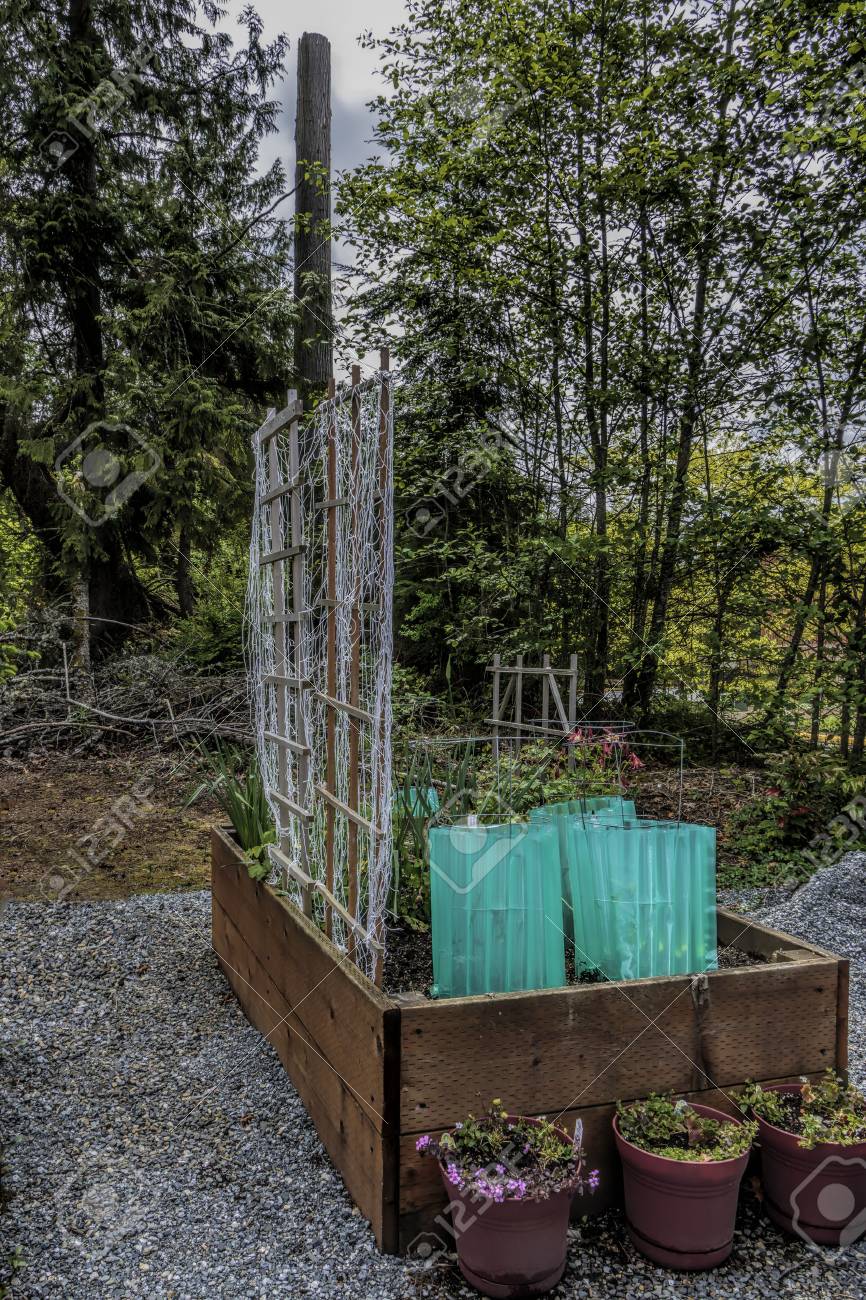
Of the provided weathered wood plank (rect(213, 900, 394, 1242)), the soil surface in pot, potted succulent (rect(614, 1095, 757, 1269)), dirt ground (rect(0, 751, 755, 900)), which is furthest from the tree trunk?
potted succulent (rect(614, 1095, 757, 1269))

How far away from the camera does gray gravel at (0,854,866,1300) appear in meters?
1.45

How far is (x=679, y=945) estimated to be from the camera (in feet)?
5.75

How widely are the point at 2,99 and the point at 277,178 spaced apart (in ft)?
6.78

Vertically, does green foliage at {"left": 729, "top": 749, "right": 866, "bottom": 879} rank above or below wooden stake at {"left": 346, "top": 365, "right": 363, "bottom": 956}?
below

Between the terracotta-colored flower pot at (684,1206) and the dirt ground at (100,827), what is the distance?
2607 mm

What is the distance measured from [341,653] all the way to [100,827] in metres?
2.96

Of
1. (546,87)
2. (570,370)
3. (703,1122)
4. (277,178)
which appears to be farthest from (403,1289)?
(277,178)

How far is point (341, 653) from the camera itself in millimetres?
1954

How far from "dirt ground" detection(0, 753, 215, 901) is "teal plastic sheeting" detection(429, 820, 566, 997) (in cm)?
225

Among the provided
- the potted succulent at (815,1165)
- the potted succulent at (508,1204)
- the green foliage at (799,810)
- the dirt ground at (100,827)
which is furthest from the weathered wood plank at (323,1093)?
the green foliage at (799,810)

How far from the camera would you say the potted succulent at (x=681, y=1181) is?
4.72 feet

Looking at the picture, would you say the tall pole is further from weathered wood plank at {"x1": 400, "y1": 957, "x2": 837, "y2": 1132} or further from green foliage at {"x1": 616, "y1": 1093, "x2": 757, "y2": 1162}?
green foliage at {"x1": 616, "y1": 1093, "x2": 757, "y2": 1162}

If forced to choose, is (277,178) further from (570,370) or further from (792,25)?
(792,25)

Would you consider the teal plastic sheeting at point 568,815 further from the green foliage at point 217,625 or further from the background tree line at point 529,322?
the green foliage at point 217,625
